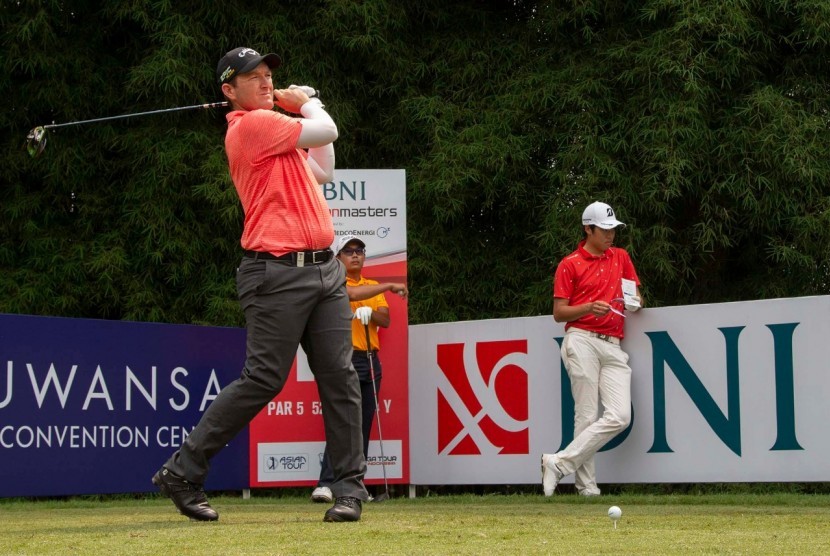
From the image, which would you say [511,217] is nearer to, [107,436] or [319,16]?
[319,16]

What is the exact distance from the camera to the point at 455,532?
5090 mm

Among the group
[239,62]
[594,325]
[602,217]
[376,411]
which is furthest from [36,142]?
[239,62]

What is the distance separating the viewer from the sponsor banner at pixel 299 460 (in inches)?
381

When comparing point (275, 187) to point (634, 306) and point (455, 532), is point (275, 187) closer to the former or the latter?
point (455, 532)

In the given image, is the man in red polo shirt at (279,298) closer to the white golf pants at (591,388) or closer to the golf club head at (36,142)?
the white golf pants at (591,388)

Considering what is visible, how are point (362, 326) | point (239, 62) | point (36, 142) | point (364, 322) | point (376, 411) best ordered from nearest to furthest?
1. point (239, 62)
2. point (364, 322)
3. point (362, 326)
4. point (376, 411)
5. point (36, 142)

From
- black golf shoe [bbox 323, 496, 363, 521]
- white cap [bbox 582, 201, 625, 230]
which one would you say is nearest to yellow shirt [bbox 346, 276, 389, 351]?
white cap [bbox 582, 201, 625, 230]

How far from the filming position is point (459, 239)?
12.0 meters

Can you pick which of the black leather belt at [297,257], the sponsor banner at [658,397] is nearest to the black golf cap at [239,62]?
the black leather belt at [297,257]

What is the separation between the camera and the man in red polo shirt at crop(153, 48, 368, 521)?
5.48 m

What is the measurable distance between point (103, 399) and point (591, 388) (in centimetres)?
344

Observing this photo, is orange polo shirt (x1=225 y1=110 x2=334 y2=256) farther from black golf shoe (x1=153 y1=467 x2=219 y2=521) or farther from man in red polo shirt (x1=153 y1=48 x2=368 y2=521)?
black golf shoe (x1=153 y1=467 x2=219 y2=521)

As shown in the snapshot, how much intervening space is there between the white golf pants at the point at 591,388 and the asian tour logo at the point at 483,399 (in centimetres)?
75

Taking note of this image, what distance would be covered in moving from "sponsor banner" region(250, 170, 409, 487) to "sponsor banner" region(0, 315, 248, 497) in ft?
2.01
